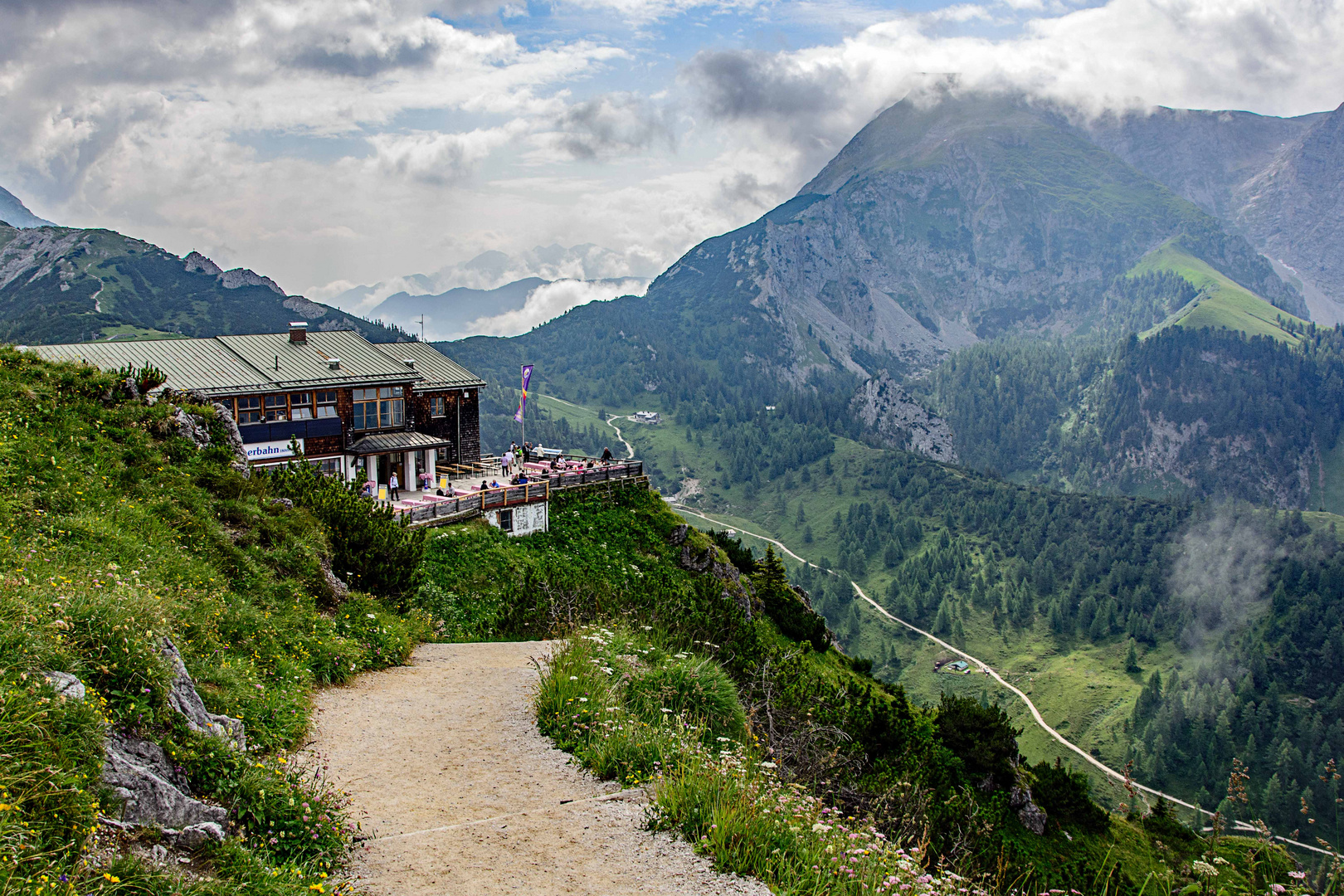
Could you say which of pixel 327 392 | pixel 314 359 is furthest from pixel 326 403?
pixel 314 359

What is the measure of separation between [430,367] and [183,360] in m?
14.7

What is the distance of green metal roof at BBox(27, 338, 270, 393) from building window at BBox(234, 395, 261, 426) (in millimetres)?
585

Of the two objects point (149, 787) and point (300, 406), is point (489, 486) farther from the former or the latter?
point (149, 787)

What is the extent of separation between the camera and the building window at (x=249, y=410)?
1699 inches

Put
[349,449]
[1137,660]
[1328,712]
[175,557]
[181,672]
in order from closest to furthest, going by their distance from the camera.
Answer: [181,672] < [175,557] < [349,449] < [1328,712] < [1137,660]

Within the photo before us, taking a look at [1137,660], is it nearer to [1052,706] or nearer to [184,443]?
[1052,706]

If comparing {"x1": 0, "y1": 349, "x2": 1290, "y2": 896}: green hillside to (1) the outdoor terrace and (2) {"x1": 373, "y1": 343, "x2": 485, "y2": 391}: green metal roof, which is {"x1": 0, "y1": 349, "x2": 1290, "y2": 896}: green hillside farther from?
(2) {"x1": 373, "y1": 343, "x2": 485, "y2": 391}: green metal roof

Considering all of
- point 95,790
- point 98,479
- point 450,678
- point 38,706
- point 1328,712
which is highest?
point 98,479

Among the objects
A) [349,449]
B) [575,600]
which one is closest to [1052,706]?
[349,449]

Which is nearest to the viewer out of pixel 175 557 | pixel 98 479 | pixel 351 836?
pixel 351 836

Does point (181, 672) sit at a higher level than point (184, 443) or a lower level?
lower

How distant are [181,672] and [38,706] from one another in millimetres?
2770

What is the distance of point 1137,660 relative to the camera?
17438cm

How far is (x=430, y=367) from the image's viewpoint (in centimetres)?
5531
